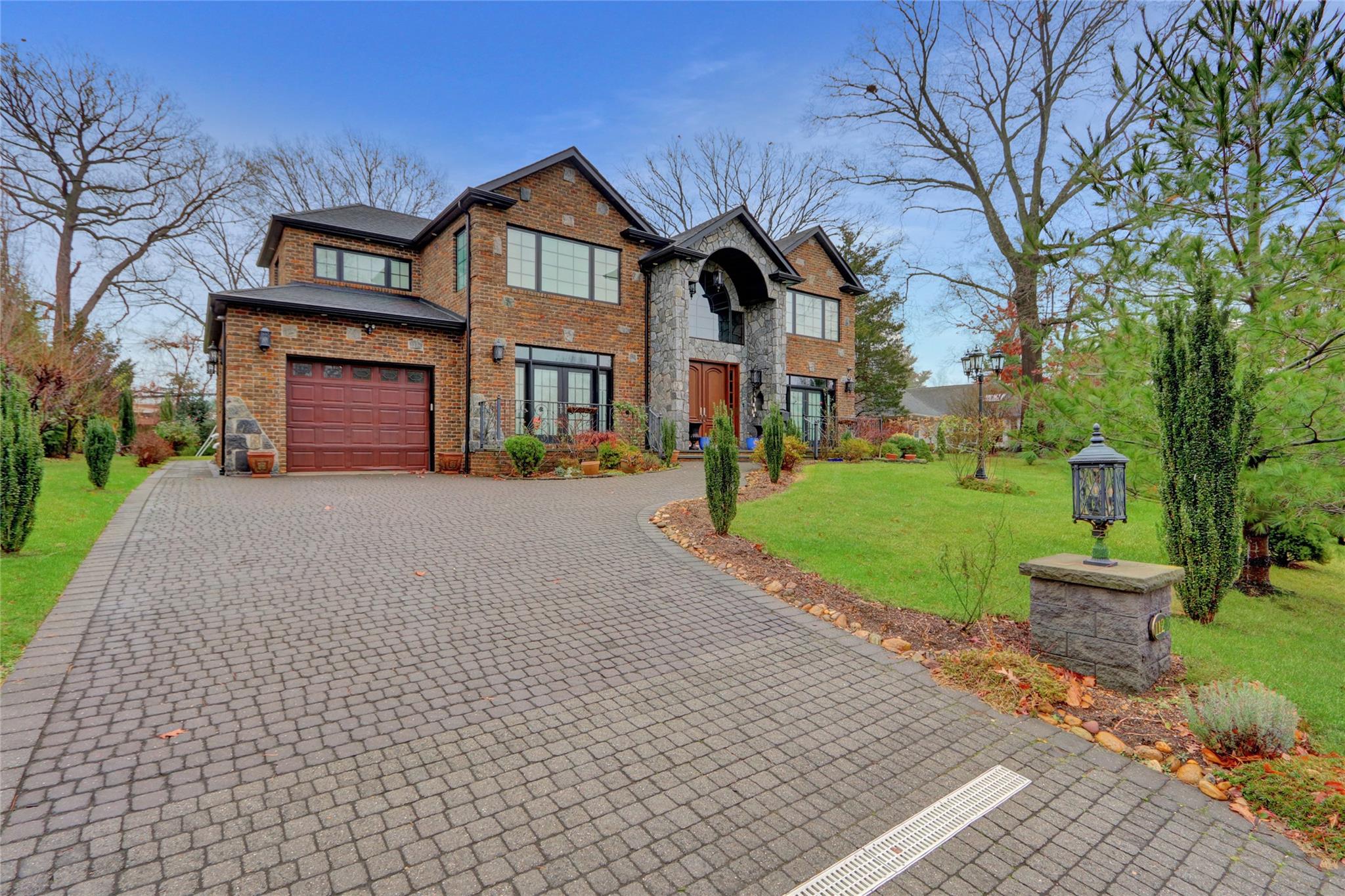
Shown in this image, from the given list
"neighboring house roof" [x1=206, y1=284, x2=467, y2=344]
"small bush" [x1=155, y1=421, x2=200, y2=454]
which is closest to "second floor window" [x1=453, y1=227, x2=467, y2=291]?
"neighboring house roof" [x1=206, y1=284, x2=467, y2=344]

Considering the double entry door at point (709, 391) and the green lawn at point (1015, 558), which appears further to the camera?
the double entry door at point (709, 391)

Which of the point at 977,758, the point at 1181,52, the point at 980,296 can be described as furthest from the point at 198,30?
the point at 980,296

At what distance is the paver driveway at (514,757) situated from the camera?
2020mm

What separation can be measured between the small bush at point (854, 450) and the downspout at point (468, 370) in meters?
10.1

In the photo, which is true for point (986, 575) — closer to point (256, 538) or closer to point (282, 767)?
point (282, 767)

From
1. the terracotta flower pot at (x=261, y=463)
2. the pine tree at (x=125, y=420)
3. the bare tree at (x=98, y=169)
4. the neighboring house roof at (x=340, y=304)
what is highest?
the bare tree at (x=98, y=169)

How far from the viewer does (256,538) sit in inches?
239

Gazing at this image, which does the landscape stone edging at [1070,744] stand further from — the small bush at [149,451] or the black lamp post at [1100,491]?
the small bush at [149,451]

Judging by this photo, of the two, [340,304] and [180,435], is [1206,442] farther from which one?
[180,435]

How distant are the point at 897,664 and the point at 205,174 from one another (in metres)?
29.1

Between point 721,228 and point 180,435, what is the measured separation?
57.2 ft

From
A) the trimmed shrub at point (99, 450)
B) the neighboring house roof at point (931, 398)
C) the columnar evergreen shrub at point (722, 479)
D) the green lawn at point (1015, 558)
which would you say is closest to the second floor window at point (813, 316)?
the green lawn at point (1015, 558)

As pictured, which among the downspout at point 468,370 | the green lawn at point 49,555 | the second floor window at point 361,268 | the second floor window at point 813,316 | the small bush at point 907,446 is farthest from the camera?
the second floor window at point 813,316

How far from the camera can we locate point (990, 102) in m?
20.4
